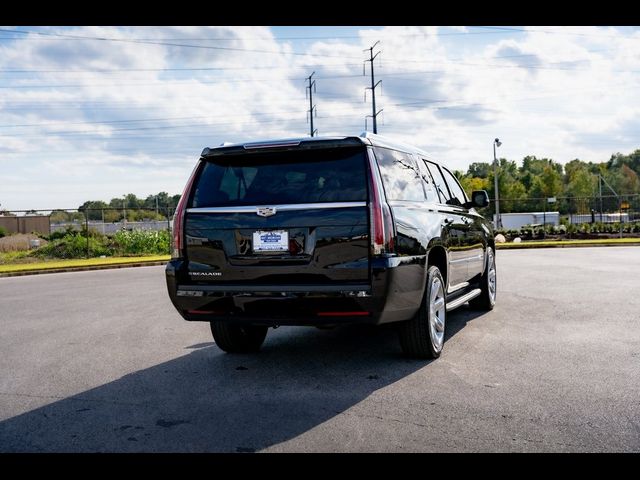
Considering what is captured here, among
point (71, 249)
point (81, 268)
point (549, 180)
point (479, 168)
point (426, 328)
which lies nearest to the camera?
point (426, 328)

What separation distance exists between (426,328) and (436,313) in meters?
0.41

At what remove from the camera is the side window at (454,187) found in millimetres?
8062

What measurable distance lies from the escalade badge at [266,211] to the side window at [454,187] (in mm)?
3377

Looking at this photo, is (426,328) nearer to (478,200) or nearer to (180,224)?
(180,224)

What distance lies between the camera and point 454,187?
8.38m

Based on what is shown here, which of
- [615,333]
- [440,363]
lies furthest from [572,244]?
[440,363]

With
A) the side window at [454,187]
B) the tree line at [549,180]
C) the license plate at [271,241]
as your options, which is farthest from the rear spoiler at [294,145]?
the tree line at [549,180]

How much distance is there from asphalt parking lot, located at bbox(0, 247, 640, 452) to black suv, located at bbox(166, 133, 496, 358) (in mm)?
572

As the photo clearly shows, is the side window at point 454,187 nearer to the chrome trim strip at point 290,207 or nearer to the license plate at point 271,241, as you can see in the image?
the chrome trim strip at point 290,207

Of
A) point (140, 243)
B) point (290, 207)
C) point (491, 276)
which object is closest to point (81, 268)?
point (140, 243)

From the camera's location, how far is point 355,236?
5.13 meters

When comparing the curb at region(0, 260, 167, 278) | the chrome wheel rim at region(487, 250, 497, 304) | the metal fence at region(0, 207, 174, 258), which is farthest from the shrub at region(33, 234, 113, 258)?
the chrome wheel rim at region(487, 250, 497, 304)
